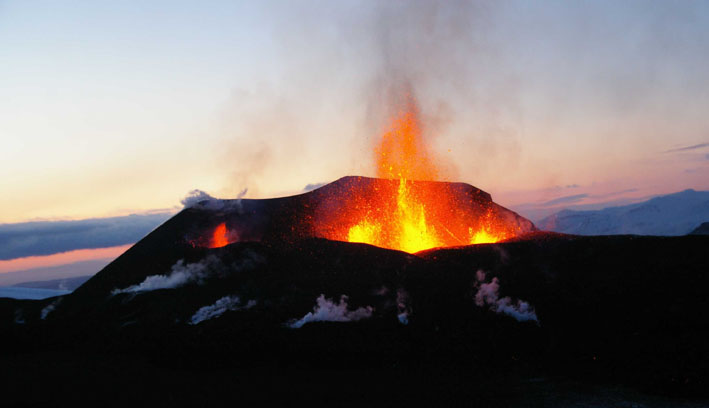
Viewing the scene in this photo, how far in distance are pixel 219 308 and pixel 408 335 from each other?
50.7 ft

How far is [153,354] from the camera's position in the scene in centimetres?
4266

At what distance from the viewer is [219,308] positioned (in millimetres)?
44562

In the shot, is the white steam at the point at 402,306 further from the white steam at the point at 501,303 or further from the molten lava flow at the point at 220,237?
the molten lava flow at the point at 220,237

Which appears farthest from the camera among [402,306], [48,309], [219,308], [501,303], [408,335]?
[48,309]

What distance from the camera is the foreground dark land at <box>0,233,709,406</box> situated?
3253cm

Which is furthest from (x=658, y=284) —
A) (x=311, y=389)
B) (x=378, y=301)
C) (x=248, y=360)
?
(x=248, y=360)

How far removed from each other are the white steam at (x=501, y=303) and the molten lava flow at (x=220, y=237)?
93.2 ft

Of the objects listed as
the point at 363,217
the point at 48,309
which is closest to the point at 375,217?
the point at 363,217

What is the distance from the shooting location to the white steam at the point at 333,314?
40.8 meters

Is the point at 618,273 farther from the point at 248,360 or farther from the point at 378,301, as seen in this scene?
the point at 248,360

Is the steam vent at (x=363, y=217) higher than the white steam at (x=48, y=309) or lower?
higher

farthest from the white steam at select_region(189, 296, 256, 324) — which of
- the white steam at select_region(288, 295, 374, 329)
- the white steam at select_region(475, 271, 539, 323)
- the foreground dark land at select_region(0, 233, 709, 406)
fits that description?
the white steam at select_region(475, 271, 539, 323)

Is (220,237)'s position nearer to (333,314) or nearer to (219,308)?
(219,308)

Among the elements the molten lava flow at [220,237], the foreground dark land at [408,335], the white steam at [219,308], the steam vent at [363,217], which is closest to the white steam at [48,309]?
the foreground dark land at [408,335]
